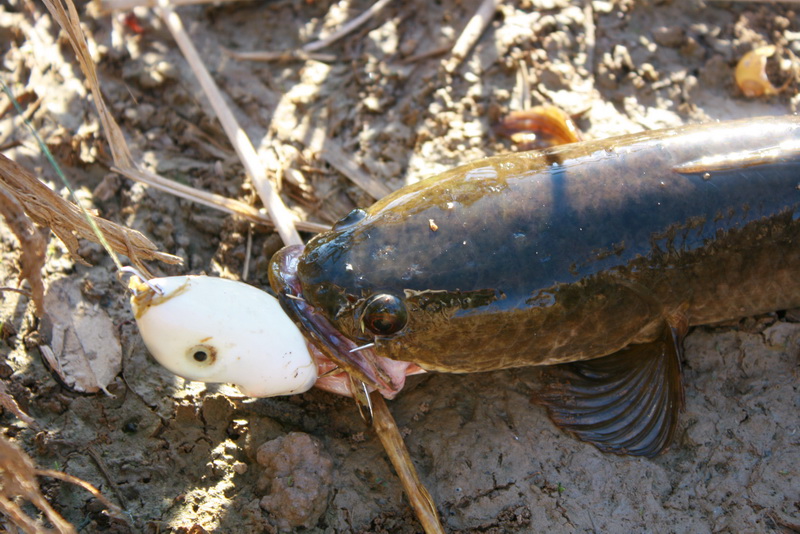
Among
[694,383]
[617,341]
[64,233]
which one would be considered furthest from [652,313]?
[64,233]

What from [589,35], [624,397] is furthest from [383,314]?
[589,35]


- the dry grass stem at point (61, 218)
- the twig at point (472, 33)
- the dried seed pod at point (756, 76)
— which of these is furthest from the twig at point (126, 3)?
the dried seed pod at point (756, 76)

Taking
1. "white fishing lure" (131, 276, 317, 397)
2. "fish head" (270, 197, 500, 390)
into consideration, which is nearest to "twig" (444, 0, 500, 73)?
"fish head" (270, 197, 500, 390)

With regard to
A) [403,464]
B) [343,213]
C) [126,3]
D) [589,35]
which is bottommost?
[403,464]

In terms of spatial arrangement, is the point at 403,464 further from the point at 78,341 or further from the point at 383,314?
the point at 78,341

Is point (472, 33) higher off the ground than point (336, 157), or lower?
higher

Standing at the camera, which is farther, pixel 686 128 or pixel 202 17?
pixel 202 17

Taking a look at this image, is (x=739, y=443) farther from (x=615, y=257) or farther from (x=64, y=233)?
(x=64, y=233)
